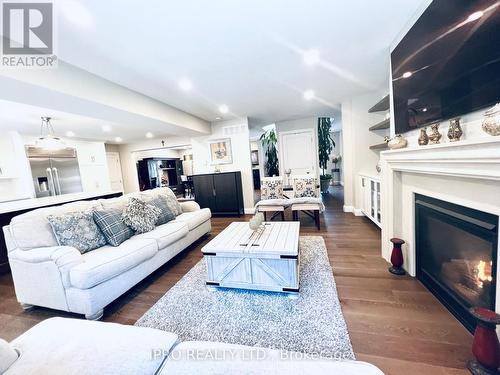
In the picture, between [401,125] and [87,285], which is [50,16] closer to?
[87,285]

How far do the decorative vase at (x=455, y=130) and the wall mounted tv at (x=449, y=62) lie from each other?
48mm

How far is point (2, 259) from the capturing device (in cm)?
294

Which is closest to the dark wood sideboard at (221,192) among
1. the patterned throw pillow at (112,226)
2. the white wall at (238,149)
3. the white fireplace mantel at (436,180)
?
the white wall at (238,149)

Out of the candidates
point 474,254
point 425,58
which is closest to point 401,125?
point 425,58

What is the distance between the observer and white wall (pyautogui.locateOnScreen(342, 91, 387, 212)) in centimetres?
415

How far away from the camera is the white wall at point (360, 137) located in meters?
4.15

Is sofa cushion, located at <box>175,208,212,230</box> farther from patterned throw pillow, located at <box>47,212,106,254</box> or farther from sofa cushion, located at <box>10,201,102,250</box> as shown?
sofa cushion, located at <box>10,201,102,250</box>

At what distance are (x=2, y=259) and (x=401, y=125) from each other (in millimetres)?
5305

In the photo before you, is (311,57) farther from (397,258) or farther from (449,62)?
(397,258)

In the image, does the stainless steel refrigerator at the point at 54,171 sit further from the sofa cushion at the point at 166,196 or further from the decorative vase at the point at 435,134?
the decorative vase at the point at 435,134

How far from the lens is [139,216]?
271 centimetres

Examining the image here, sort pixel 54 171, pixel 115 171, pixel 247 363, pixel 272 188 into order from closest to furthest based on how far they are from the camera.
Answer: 1. pixel 247 363
2. pixel 272 188
3. pixel 54 171
4. pixel 115 171

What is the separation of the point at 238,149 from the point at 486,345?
496 cm

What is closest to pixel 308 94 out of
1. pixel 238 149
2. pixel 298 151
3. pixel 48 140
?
pixel 238 149
